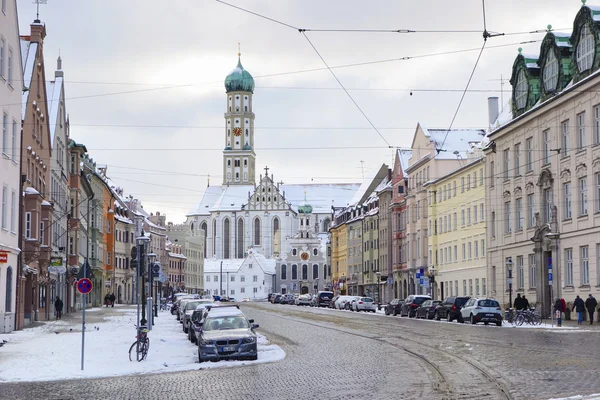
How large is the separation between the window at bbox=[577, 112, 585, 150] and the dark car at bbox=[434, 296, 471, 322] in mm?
10032

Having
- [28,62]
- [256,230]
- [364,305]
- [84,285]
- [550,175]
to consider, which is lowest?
[364,305]

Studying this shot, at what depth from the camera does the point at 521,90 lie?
59.5 meters

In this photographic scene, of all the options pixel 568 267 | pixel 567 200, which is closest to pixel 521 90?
pixel 567 200

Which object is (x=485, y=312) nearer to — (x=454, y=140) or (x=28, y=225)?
(x=28, y=225)

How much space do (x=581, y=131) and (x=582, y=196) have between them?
11.1ft

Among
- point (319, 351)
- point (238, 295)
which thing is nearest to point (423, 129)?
point (319, 351)

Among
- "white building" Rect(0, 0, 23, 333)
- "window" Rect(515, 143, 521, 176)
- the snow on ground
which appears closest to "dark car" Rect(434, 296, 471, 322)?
"window" Rect(515, 143, 521, 176)

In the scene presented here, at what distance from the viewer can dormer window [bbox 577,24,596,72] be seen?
4858cm

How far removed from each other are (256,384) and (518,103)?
1777 inches

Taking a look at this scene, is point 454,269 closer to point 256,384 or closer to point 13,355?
point 13,355

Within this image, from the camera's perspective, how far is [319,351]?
2711cm

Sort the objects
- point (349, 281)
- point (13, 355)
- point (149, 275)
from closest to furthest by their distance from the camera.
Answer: point (13, 355), point (149, 275), point (349, 281)

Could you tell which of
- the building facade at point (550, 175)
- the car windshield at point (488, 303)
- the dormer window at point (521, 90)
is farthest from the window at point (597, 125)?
the dormer window at point (521, 90)

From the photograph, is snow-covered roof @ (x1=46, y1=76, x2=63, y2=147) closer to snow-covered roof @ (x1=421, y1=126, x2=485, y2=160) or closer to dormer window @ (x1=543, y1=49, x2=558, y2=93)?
dormer window @ (x1=543, y1=49, x2=558, y2=93)
